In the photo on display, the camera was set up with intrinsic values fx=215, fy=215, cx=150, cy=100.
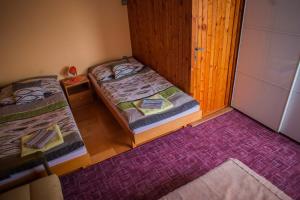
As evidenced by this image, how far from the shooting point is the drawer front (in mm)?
3430

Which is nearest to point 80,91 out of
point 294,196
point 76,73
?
point 76,73

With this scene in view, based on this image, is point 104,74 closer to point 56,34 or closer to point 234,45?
point 56,34

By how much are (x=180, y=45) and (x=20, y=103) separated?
2.21 meters

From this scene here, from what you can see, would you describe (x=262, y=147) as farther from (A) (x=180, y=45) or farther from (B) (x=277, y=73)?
(A) (x=180, y=45)

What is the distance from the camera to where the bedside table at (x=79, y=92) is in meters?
3.38

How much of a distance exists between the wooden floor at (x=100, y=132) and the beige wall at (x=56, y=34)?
805 mm

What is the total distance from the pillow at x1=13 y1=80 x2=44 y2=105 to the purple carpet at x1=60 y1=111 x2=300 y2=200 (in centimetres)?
127

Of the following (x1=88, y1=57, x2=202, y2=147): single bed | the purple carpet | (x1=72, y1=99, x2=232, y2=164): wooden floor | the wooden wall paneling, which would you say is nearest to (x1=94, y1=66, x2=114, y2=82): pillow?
(x1=88, y1=57, x2=202, y2=147): single bed

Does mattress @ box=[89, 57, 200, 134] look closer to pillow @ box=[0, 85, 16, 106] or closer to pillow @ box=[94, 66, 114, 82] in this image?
pillow @ box=[94, 66, 114, 82]

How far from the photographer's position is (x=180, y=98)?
256cm

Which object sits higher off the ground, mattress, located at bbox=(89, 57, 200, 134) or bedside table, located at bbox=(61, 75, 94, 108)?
mattress, located at bbox=(89, 57, 200, 134)

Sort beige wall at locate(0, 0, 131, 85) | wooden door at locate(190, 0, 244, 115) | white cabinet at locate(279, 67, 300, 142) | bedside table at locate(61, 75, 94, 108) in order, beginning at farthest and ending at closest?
1. bedside table at locate(61, 75, 94, 108)
2. beige wall at locate(0, 0, 131, 85)
3. wooden door at locate(190, 0, 244, 115)
4. white cabinet at locate(279, 67, 300, 142)

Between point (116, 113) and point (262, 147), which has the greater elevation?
point (116, 113)

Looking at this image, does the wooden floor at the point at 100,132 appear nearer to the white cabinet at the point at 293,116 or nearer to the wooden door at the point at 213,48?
the wooden door at the point at 213,48
